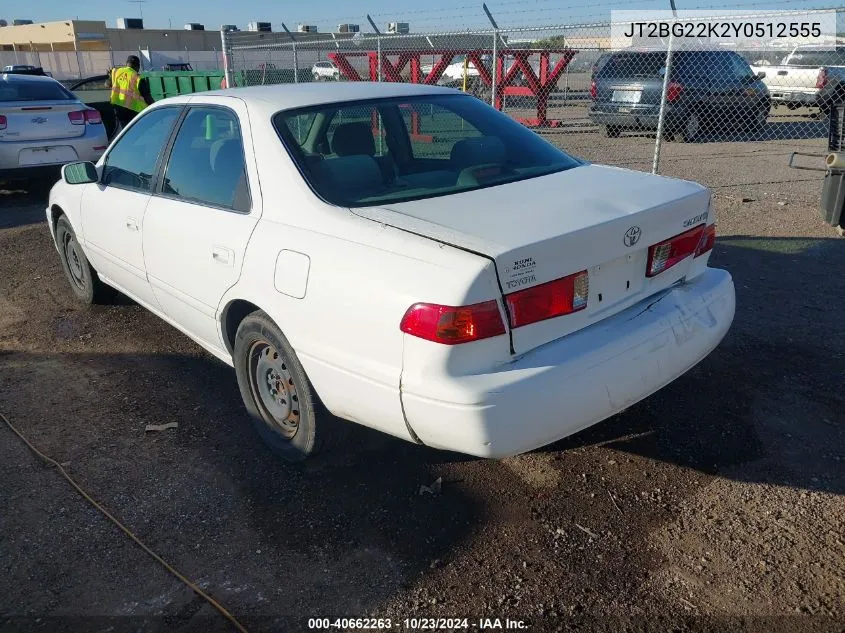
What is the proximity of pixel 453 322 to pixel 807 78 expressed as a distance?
62.6 ft

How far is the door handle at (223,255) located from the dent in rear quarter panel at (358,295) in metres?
0.21

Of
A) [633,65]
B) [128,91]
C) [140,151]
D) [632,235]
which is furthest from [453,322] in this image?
[633,65]

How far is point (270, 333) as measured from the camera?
10.6 feet

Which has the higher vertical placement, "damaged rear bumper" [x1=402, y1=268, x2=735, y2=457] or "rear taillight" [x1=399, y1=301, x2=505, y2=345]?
"rear taillight" [x1=399, y1=301, x2=505, y2=345]

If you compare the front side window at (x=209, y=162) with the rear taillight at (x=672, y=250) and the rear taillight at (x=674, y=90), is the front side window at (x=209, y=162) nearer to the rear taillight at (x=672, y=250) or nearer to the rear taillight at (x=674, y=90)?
the rear taillight at (x=672, y=250)

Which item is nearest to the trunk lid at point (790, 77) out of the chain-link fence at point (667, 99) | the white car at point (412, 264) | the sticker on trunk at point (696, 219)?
the chain-link fence at point (667, 99)

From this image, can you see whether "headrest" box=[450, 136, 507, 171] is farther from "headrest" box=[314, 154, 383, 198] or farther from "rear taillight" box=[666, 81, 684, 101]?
"rear taillight" box=[666, 81, 684, 101]

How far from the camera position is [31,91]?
9.83 metres

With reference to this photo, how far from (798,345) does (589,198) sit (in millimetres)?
2245

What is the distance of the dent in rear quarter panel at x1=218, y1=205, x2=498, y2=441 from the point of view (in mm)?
2527

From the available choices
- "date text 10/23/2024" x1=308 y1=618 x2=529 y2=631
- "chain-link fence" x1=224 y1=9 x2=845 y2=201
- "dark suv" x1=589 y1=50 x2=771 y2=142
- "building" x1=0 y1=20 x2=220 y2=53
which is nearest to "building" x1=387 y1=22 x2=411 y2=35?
"chain-link fence" x1=224 y1=9 x2=845 y2=201

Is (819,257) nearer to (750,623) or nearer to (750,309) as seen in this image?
A: (750,309)

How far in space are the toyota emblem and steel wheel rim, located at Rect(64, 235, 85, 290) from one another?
4218mm

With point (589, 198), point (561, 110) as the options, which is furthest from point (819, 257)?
point (561, 110)
